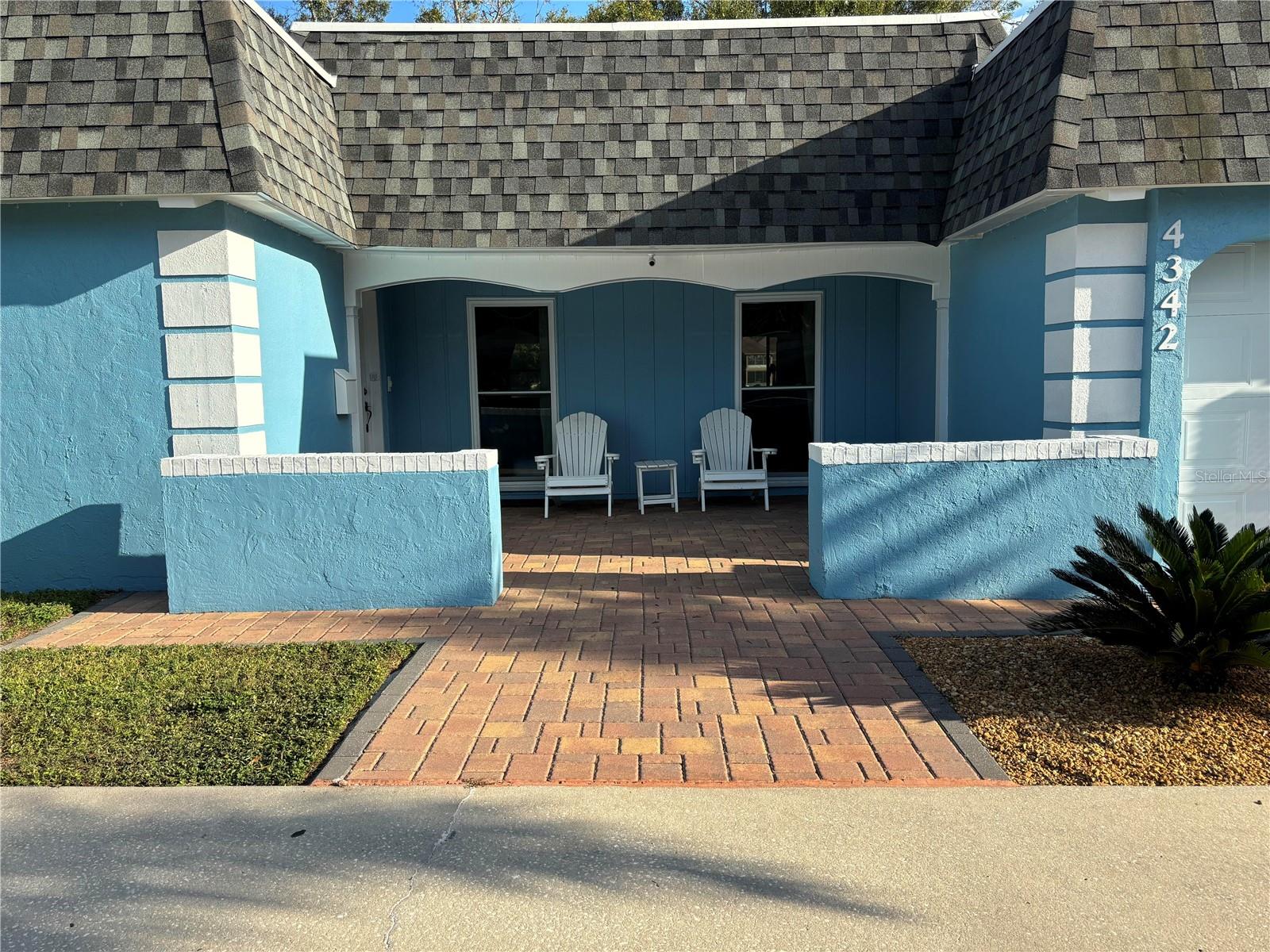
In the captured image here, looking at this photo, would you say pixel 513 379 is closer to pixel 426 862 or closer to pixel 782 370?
pixel 782 370

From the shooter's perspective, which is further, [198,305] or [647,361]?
[647,361]

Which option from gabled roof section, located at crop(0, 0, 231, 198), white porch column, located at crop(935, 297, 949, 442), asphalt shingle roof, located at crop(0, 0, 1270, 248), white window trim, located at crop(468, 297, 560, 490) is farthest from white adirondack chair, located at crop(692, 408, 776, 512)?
gabled roof section, located at crop(0, 0, 231, 198)

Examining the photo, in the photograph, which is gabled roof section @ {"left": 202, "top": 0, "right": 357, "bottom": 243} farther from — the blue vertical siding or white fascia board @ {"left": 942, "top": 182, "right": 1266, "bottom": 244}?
white fascia board @ {"left": 942, "top": 182, "right": 1266, "bottom": 244}

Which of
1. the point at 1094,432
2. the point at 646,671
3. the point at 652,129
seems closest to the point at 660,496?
the point at 652,129

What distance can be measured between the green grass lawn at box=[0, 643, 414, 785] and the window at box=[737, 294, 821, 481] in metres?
6.31

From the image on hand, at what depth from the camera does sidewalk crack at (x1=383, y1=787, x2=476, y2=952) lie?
281 cm

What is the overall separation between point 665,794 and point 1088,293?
4.57 meters

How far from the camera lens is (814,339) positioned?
35.2ft

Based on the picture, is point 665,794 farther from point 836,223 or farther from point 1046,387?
point 836,223

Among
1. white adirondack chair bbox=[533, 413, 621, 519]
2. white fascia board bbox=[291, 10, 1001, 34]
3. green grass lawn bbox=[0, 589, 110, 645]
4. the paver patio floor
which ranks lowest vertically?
the paver patio floor

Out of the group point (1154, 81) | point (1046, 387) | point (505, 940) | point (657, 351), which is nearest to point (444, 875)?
point (505, 940)

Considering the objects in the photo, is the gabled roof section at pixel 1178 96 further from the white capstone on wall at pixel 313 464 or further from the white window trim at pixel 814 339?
the white window trim at pixel 814 339

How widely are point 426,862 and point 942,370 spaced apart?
6.88 metres

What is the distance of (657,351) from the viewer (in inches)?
420
